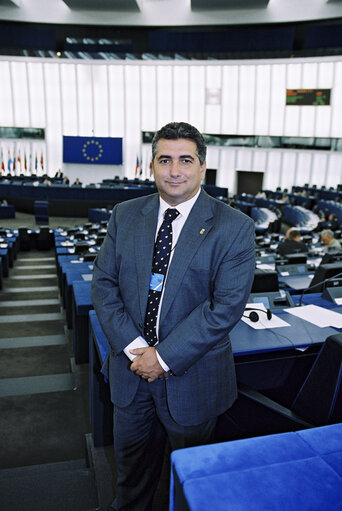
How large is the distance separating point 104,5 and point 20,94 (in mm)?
6954

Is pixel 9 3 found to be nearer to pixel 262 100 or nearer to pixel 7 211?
pixel 7 211

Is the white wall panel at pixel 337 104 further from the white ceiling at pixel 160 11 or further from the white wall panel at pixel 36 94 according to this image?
the white wall panel at pixel 36 94

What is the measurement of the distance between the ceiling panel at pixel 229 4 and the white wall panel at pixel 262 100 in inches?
111

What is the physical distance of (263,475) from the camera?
0.76 metres

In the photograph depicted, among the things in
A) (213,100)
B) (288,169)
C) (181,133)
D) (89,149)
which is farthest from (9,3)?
(181,133)

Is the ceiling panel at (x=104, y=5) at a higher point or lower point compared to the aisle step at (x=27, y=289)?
higher

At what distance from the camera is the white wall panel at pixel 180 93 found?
22016mm

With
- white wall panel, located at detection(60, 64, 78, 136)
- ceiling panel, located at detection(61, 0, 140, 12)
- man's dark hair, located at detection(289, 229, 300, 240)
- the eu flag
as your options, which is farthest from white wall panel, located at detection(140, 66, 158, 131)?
man's dark hair, located at detection(289, 229, 300, 240)

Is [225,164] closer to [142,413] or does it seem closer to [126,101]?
[126,101]

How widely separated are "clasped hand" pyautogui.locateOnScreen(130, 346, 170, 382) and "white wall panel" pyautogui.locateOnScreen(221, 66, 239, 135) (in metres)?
21.8

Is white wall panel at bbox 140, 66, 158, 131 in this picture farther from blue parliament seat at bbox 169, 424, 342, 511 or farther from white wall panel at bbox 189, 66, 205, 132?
blue parliament seat at bbox 169, 424, 342, 511

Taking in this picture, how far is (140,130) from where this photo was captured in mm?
23234

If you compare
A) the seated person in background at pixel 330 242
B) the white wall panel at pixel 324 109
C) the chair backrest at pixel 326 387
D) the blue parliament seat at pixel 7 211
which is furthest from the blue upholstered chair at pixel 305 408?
Result: the white wall panel at pixel 324 109

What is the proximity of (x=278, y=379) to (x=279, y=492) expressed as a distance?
170 centimetres
